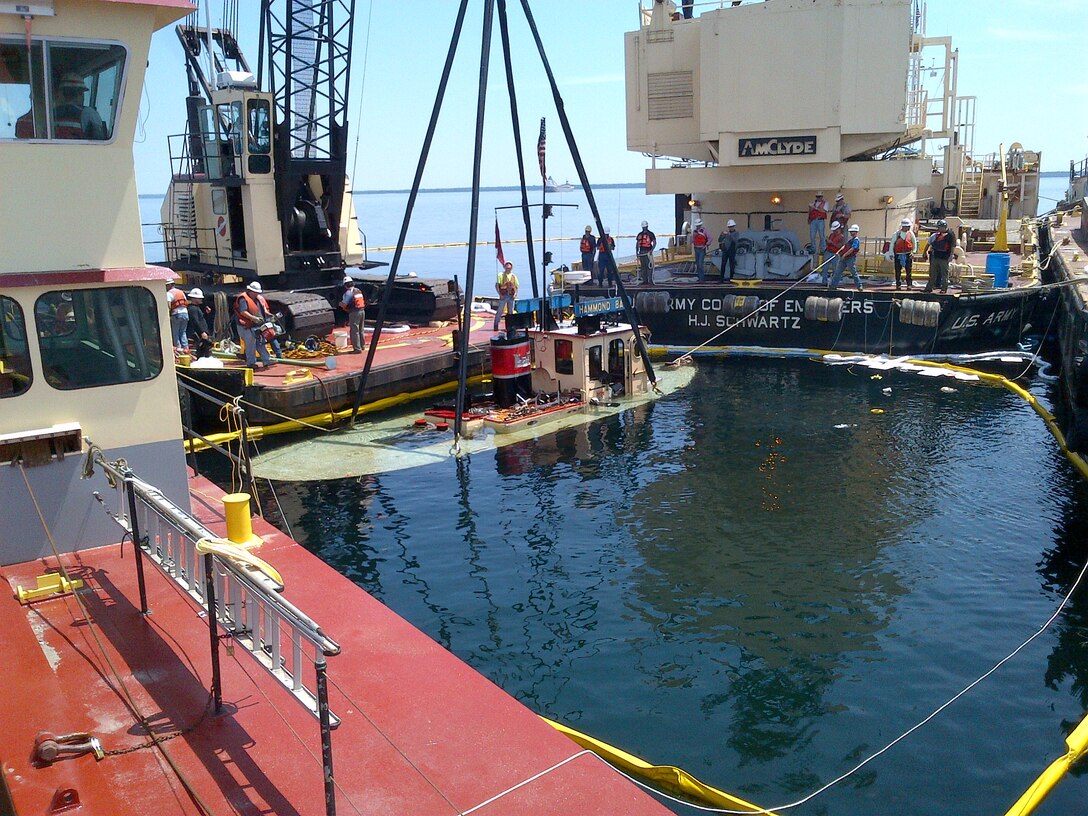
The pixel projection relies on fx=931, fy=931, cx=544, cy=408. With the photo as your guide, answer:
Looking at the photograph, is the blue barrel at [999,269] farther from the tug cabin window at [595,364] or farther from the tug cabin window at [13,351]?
the tug cabin window at [13,351]

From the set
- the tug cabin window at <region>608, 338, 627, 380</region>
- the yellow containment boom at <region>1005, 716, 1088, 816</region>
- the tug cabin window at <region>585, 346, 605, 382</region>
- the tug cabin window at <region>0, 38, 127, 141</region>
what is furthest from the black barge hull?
the tug cabin window at <region>0, 38, 127, 141</region>

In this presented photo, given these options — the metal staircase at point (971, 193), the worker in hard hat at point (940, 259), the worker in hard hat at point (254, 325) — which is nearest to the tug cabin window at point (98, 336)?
the worker in hard hat at point (254, 325)

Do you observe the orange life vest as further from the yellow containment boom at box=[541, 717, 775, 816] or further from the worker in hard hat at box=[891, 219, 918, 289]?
the yellow containment boom at box=[541, 717, 775, 816]

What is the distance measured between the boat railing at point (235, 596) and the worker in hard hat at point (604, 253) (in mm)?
13971

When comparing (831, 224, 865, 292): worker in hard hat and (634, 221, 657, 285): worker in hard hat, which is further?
(634, 221, 657, 285): worker in hard hat

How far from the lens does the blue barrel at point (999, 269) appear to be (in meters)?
21.5

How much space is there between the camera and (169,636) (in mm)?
6340

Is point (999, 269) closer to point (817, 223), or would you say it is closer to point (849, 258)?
point (849, 258)

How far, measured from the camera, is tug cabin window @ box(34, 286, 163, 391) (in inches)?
288

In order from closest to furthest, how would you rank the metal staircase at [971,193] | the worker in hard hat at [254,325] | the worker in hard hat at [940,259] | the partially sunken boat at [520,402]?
the partially sunken boat at [520,402] < the worker in hard hat at [254,325] < the worker in hard hat at [940,259] < the metal staircase at [971,193]

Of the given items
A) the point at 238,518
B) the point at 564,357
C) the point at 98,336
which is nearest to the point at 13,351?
the point at 98,336

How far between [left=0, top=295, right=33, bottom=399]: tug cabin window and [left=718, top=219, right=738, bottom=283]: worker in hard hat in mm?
19291

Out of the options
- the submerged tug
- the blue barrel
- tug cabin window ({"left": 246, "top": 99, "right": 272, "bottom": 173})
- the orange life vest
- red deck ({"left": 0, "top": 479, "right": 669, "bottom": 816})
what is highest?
tug cabin window ({"left": 246, "top": 99, "right": 272, "bottom": 173})

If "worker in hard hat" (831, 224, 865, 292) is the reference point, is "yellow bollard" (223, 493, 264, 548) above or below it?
below
